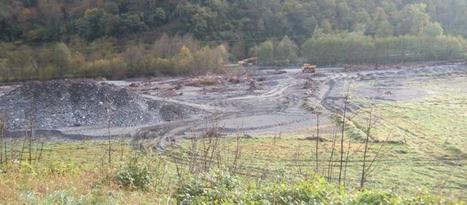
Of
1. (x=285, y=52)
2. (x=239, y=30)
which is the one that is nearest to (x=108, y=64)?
(x=285, y=52)

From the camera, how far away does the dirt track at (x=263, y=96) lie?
113 feet

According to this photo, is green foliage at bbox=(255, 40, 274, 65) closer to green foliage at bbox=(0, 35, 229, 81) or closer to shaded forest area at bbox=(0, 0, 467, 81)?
shaded forest area at bbox=(0, 0, 467, 81)

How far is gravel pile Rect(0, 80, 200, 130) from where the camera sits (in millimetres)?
35781

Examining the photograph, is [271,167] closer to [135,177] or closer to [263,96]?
[135,177]

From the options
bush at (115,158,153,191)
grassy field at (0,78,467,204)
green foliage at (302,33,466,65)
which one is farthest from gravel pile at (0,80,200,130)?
green foliage at (302,33,466,65)

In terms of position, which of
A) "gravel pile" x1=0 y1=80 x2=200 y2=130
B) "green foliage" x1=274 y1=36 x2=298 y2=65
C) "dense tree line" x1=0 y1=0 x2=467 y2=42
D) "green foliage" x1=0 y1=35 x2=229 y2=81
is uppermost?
"dense tree line" x1=0 y1=0 x2=467 y2=42

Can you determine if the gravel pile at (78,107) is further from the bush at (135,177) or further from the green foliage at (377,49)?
the green foliage at (377,49)

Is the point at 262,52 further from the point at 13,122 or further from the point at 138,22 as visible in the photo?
the point at 13,122

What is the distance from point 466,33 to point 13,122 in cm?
7244

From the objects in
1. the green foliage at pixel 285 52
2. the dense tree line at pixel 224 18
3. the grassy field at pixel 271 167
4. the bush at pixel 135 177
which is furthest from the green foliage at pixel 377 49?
the bush at pixel 135 177

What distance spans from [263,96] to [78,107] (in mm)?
16510

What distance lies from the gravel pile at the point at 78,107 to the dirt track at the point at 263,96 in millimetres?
907

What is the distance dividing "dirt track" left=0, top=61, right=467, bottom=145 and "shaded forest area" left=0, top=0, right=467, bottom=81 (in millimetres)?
7739

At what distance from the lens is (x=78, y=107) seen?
37719mm
